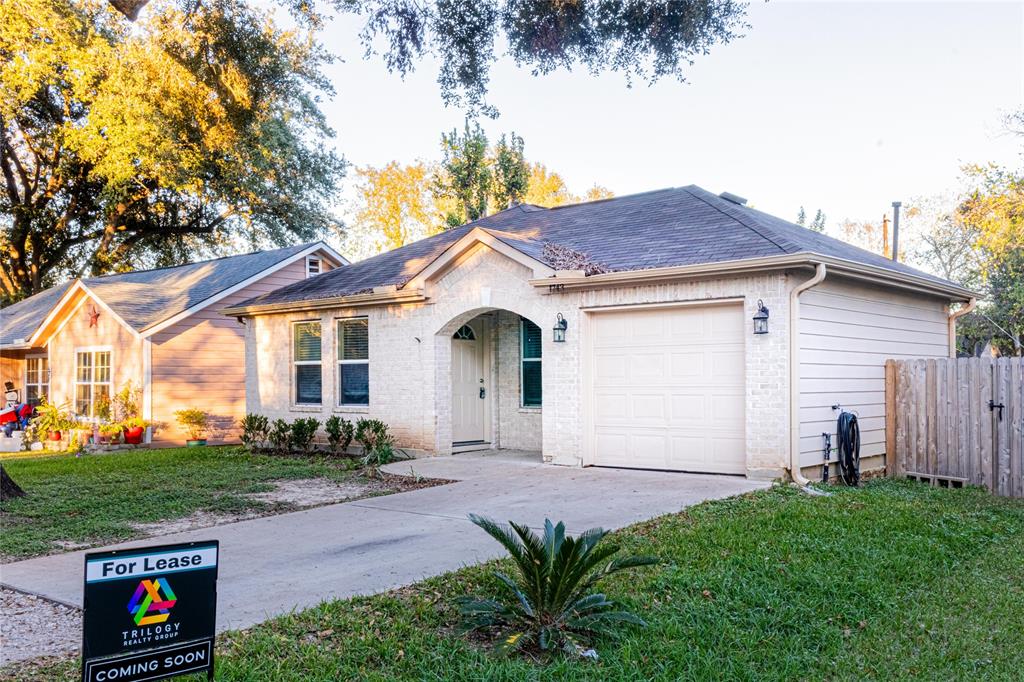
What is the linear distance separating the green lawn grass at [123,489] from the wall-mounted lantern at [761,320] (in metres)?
6.20

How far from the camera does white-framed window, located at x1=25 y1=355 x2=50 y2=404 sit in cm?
2325

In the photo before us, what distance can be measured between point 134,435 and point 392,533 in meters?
12.9

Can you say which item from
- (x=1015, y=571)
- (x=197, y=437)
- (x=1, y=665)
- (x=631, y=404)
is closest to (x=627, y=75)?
(x=631, y=404)

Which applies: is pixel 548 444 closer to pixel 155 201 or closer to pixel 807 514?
pixel 807 514

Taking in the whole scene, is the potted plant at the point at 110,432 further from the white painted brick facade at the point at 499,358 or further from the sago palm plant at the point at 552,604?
the sago palm plant at the point at 552,604

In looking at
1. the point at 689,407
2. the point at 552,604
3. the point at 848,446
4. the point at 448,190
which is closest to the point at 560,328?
the point at 689,407

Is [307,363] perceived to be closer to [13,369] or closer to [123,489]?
[123,489]

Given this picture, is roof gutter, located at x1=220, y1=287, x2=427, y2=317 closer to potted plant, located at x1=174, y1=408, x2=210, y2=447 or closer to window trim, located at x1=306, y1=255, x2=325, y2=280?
potted plant, located at x1=174, y1=408, x2=210, y2=447

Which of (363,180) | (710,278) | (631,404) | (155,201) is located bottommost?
(631,404)

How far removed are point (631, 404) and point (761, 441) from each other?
6.68 feet

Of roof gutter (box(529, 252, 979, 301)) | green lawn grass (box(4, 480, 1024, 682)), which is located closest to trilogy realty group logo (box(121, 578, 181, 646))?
green lawn grass (box(4, 480, 1024, 682))

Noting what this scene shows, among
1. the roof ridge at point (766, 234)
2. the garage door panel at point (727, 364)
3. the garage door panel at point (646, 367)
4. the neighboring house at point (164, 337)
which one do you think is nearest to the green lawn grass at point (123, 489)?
the neighboring house at point (164, 337)

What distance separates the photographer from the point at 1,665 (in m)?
4.39

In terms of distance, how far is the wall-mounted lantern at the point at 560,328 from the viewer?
39.6 ft
